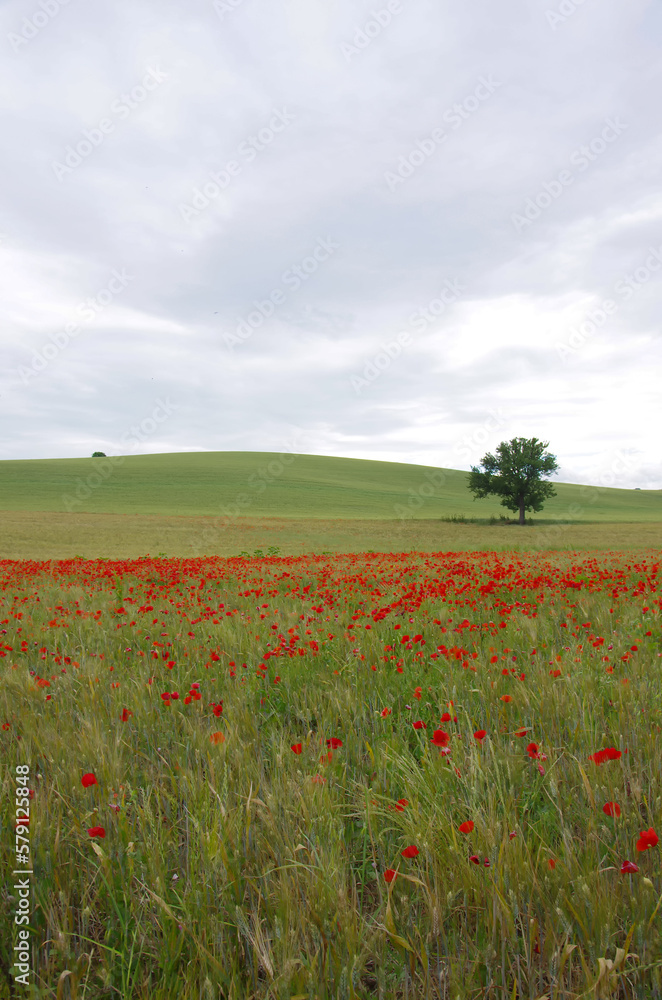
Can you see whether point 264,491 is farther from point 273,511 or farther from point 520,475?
point 520,475

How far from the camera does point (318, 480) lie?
80500 millimetres

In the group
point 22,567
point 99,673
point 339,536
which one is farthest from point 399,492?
A: point 99,673

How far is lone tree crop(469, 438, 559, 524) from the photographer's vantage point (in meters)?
58.0

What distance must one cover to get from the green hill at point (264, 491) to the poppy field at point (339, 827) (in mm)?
48638

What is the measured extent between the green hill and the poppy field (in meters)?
48.6

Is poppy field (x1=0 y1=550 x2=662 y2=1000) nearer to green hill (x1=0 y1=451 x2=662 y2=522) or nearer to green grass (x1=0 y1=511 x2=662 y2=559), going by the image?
green grass (x1=0 y1=511 x2=662 y2=559)

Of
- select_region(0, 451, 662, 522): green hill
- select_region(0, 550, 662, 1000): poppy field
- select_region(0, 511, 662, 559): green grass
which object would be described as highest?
select_region(0, 451, 662, 522): green hill

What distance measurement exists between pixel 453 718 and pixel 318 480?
77828mm

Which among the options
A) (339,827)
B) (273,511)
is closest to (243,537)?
(273,511)

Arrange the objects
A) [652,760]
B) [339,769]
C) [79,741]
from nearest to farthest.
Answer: [652,760]
[339,769]
[79,741]

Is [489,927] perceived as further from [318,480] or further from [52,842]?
[318,480]

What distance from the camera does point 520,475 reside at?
191 feet

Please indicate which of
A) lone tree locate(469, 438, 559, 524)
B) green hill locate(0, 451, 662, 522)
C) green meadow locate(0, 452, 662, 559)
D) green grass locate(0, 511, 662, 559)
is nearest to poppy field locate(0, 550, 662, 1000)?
green grass locate(0, 511, 662, 559)

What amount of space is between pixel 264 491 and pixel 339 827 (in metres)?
67.2
